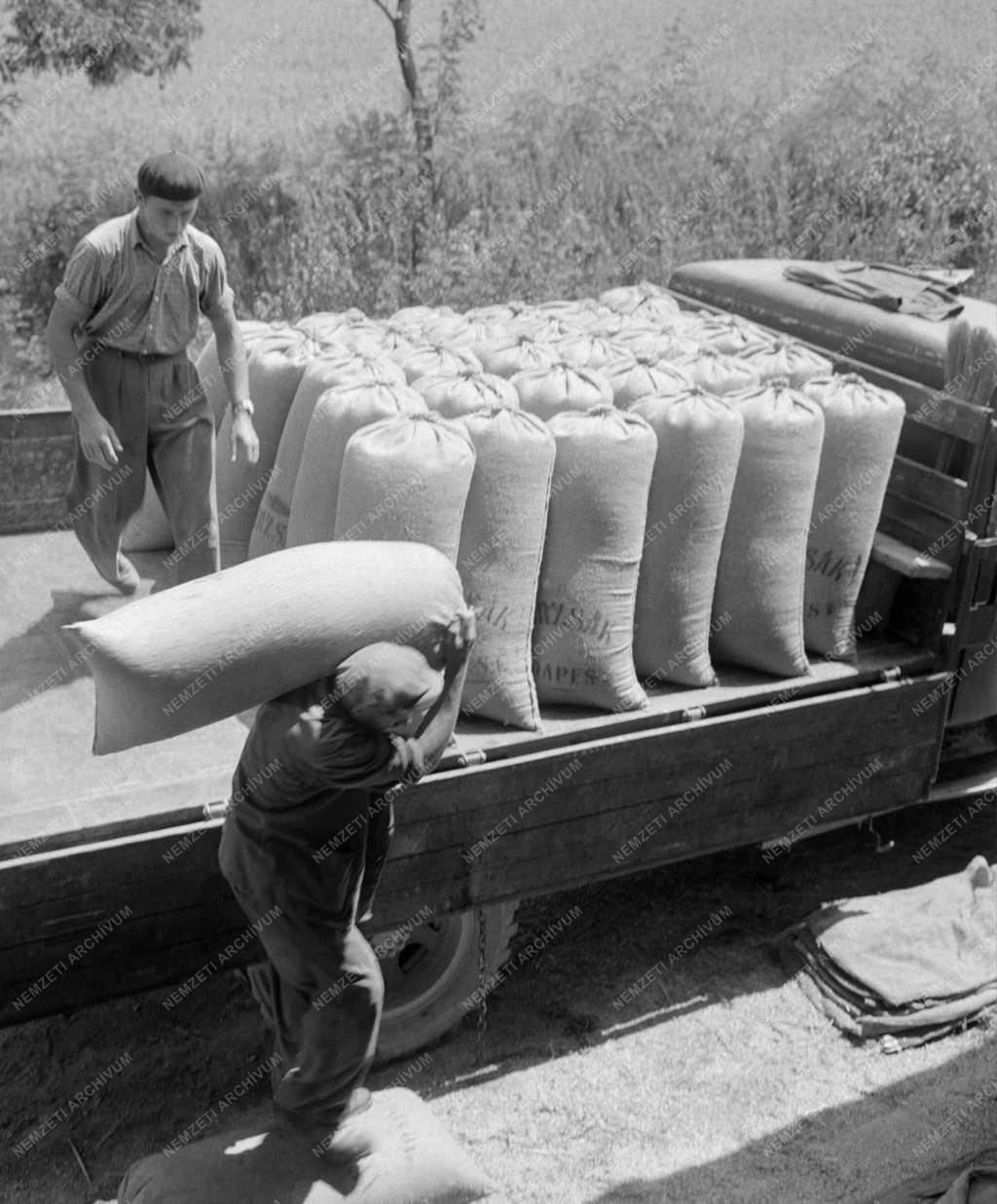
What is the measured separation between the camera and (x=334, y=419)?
399 cm

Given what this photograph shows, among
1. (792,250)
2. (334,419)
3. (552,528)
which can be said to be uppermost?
(334,419)

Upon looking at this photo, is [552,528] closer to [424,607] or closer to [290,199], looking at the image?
[424,607]

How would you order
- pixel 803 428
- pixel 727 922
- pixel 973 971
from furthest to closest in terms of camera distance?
1. pixel 727 922
2. pixel 973 971
3. pixel 803 428

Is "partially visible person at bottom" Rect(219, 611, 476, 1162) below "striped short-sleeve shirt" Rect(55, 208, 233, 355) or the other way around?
below

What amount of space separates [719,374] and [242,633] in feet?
8.03

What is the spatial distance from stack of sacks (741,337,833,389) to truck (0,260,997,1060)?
194 millimetres

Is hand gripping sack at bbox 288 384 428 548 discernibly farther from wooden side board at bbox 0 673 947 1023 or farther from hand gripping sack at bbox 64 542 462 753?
hand gripping sack at bbox 64 542 462 753

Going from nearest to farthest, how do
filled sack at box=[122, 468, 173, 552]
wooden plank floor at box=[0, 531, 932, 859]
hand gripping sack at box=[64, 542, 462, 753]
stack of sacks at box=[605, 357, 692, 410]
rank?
hand gripping sack at box=[64, 542, 462, 753] → wooden plank floor at box=[0, 531, 932, 859] → stack of sacks at box=[605, 357, 692, 410] → filled sack at box=[122, 468, 173, 552]

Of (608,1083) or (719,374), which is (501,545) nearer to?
(719,374)

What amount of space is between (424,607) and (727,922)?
8.35 ft

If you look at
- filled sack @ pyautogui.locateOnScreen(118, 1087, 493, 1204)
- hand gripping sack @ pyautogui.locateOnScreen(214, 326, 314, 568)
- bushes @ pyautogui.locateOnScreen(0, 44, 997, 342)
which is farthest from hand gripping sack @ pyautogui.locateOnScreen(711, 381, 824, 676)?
bushes @ pyautogui.locateOnScreen(0, 44, 997, 342)

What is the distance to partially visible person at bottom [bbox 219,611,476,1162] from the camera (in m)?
2.59

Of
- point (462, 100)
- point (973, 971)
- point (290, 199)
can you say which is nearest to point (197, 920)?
point (973, 971)

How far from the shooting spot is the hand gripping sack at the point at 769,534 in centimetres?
416
